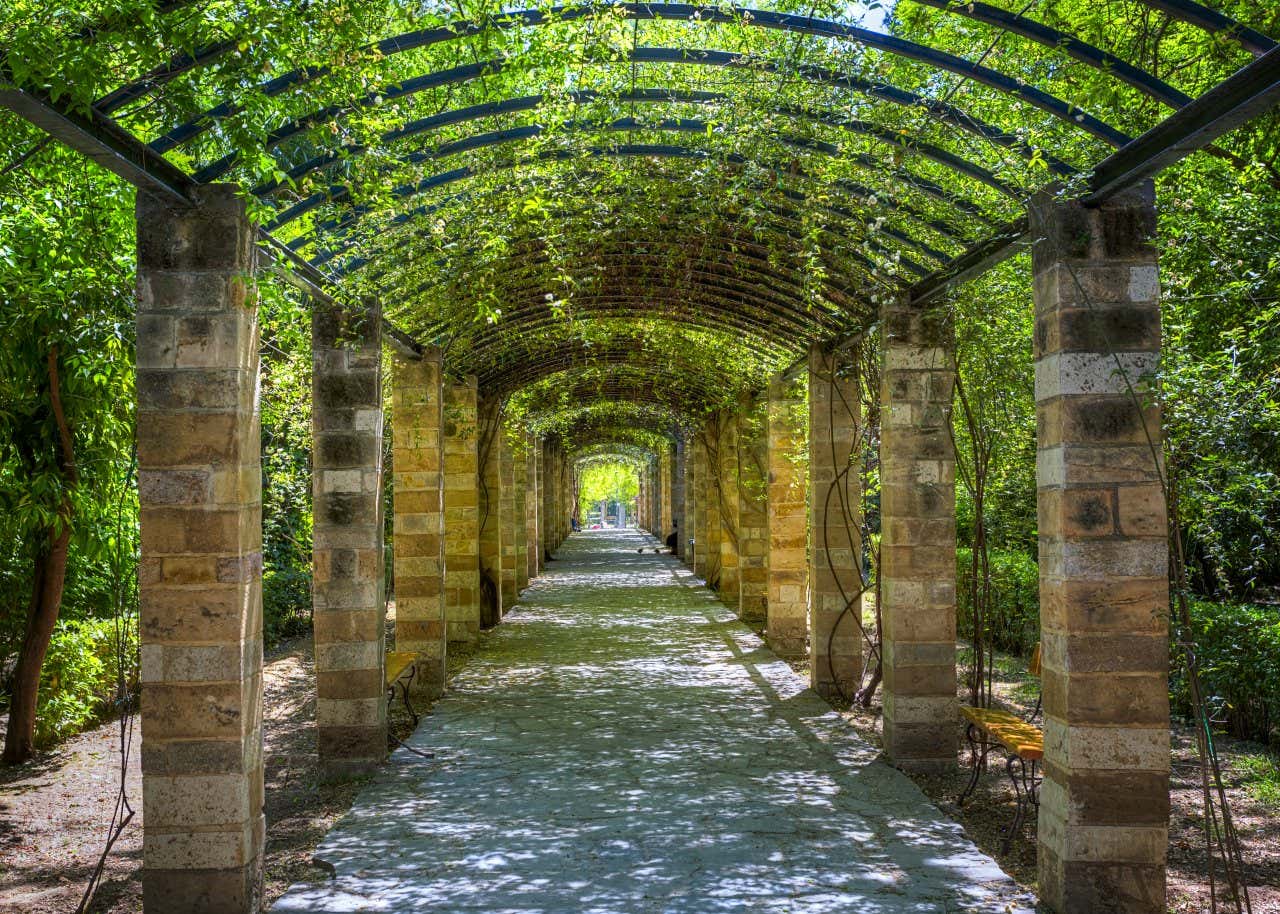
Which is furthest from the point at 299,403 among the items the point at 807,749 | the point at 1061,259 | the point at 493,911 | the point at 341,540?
the point at 1061,259

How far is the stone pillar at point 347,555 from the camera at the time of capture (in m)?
6.82

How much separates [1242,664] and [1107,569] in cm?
386

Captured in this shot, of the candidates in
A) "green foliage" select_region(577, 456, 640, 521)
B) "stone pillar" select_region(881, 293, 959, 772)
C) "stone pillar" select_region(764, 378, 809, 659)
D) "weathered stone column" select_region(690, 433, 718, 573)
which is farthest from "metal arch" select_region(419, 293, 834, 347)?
"green foliage" select_region(577, 456, 640, 521)

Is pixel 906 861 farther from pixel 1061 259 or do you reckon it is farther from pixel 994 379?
pixel 994 379

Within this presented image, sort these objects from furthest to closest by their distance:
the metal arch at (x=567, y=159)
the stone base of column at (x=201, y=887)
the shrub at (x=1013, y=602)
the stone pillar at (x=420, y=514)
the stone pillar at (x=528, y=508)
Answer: the stone pillar at (x=528, y=508) < the shrub at (x=1013, y=602) < the stone pillar at (x=420, y=514) < the metal arch at (x=567, y=159) < the stone base of column at (x=201, y=887)

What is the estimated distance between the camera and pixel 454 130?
599 cm

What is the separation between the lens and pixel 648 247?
860 centimetres

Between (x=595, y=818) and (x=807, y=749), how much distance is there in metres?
2.03

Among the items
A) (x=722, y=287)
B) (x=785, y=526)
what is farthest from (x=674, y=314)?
(x=785, y=526)

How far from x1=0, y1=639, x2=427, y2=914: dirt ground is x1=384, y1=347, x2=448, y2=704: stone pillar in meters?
0.88

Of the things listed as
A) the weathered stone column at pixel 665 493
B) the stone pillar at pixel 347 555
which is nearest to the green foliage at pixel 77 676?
the stone pillar at pixel 347 555

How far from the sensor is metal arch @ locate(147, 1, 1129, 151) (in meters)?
4.30

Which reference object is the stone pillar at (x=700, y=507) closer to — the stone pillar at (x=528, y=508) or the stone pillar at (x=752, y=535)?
the stone pillar at (x=528, y=508)

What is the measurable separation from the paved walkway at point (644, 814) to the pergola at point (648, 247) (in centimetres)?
53
